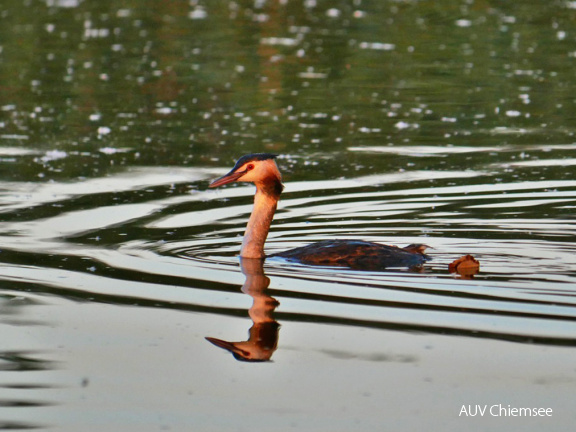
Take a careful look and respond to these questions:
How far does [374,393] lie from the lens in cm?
714

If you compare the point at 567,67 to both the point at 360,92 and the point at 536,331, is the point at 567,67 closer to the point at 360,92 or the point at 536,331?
the point at 360,92

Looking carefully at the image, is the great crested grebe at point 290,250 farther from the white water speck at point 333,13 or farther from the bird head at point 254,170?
the white water speck at point 333,13

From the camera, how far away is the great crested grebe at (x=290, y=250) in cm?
1015

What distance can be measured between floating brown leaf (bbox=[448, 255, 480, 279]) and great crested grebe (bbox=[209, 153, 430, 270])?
1.36 feet

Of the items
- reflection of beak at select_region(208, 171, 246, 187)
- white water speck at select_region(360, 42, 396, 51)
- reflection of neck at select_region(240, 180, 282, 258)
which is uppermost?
white water speck at select_region(360, 42, 396, 51)

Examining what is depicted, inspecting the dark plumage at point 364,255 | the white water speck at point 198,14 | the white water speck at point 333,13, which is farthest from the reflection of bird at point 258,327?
the white water speck at point 198,14

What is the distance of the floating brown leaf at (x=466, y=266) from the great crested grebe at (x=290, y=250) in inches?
16.3

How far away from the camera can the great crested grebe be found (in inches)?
400

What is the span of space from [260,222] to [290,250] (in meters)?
0.39

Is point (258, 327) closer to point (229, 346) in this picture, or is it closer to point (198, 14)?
point (229, 346)

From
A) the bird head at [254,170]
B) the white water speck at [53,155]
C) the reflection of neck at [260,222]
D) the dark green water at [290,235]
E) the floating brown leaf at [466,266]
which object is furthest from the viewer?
the white water speck at [53,155]

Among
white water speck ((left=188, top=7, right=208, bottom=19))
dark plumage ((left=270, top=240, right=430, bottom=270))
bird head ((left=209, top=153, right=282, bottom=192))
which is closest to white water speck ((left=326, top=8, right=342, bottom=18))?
white water speck ((left=188, top=7, right=208, bottom=19))

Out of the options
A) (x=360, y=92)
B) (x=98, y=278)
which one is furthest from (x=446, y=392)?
(x=360, y=92)

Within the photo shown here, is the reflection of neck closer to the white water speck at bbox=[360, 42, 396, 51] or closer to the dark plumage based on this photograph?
the dark plumage
